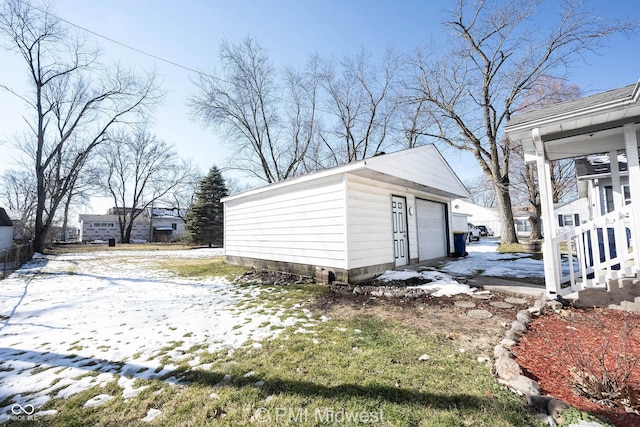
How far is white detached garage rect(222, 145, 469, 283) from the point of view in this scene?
6.45 metres

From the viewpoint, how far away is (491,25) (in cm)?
1350

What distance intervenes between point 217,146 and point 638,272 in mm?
20287

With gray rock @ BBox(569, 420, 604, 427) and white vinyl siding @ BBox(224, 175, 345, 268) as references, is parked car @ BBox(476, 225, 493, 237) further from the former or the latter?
gray rock @ BBox(569, 420, 604, 427)

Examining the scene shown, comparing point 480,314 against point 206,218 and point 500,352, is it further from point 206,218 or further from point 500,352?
point 206,218

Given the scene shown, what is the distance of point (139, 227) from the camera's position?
4381cm

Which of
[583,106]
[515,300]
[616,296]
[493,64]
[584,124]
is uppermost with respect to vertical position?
[493,64]

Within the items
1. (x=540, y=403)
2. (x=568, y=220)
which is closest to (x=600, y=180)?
(x=540, y=403)

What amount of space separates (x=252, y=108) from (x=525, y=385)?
67.1 feet

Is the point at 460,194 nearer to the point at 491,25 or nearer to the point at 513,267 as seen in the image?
the point at 513,267

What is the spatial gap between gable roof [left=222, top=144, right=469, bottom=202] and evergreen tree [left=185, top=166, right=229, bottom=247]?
48.9 ft

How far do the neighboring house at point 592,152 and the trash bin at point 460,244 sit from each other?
18.3 ft

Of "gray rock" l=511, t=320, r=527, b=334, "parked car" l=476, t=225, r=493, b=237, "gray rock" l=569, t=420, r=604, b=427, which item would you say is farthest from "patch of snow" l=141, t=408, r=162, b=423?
"parked car" l=476, t=225, r=493, b=237

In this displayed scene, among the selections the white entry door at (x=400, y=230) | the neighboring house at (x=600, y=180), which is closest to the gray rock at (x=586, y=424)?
the white entry door at (x=400, y=230)

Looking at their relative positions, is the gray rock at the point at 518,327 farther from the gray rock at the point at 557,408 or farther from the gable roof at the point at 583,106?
the gable roof at the point at 583,106
